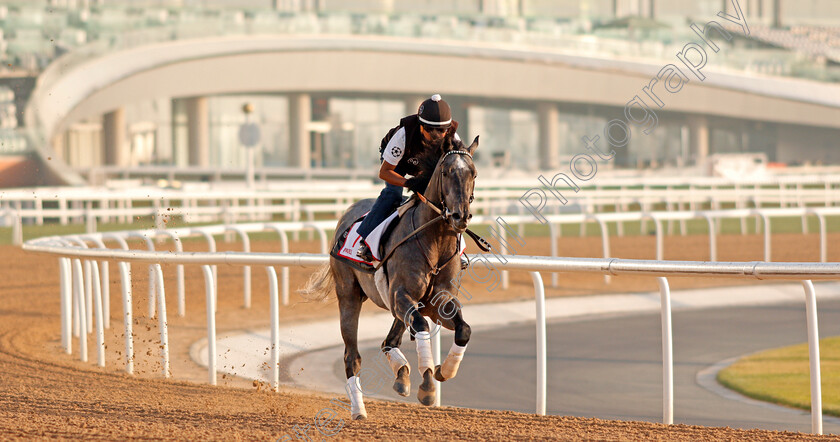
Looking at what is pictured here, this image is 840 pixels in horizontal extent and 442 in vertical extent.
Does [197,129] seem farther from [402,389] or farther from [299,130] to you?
[402,389]

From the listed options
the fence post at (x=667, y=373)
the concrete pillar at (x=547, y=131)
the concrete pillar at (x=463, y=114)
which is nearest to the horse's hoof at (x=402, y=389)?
the fence post at (x=667, y=373)

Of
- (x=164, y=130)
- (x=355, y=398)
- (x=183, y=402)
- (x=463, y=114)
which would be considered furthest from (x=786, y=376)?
(x=463, y=114)

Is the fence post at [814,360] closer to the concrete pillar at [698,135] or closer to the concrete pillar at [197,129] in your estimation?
the concrete pillar at [197,129]

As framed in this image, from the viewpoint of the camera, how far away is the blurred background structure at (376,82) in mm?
32094

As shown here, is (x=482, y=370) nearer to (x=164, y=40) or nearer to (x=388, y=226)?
(x=388, y=226)

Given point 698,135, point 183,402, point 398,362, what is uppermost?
point 398,362

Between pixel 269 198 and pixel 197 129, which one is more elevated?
pixel 197 129

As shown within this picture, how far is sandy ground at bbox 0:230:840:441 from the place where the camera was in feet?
14.7

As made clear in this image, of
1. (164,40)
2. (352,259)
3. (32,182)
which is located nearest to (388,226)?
(352,259)

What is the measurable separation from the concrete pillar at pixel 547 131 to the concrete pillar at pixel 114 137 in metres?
16.2

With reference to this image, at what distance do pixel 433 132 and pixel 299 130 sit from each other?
1461 inches

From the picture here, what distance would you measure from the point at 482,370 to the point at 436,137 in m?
3.00

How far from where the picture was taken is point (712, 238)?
38.8ft

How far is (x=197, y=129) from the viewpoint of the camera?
129ft
